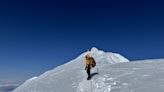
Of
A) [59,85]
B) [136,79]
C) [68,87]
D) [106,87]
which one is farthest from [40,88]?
[136,79]

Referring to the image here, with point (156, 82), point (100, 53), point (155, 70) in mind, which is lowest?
point (156, 82)

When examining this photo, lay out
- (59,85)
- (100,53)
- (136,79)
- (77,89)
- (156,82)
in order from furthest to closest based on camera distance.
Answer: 1. (100,53)
2. (59,85)
3. (77,89)
4. (136,79)
5. (156,82)

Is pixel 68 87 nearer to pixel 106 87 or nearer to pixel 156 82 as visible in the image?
pixel 106 87

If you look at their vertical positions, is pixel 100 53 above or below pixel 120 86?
above

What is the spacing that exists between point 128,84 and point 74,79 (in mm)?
7015

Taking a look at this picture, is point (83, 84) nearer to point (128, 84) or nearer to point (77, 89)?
point (77, 89)

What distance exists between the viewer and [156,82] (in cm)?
1948

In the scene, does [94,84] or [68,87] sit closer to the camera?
[94,84]

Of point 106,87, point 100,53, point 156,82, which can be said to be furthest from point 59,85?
point 100,53

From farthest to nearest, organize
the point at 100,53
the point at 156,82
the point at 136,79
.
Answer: the point at 100,53 < the point at 136,79 < the point at 156,82

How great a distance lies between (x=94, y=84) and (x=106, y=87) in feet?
5.55

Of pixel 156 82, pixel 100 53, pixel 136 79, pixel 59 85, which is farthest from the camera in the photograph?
pixel 100 53

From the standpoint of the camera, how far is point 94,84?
2205 centimetres

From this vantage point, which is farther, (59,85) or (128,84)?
(59,85)
